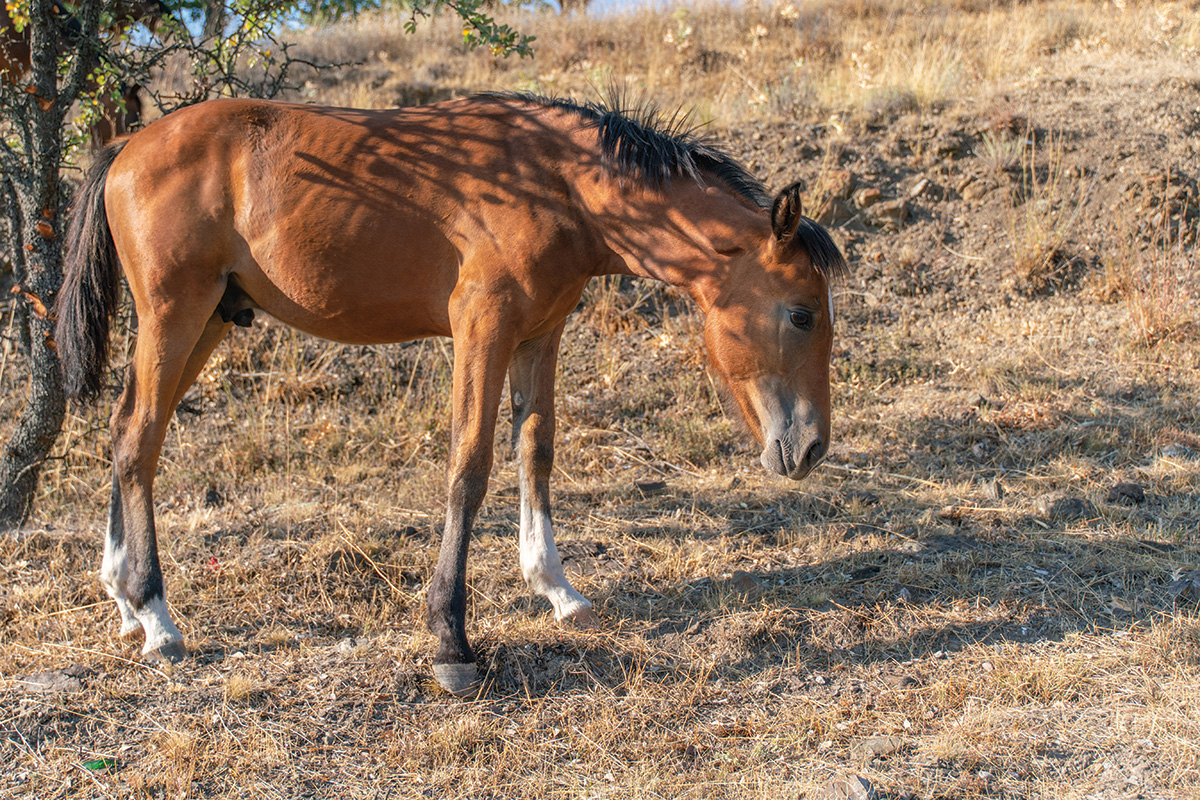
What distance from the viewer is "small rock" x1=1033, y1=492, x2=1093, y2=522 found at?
4630 millimetres

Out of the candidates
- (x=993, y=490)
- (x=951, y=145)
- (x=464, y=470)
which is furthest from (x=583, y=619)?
(x=951, y=145)

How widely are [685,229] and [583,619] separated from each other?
5.61 feet

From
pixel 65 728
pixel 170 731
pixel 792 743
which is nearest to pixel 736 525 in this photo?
pixel 792 743

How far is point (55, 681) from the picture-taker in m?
3.33

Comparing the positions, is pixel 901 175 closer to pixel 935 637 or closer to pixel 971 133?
pixel 971 133

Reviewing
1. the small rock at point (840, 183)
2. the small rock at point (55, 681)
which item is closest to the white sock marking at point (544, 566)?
the small rock at point (55, 681)

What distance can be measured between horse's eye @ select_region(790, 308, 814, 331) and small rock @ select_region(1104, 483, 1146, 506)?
103 inches

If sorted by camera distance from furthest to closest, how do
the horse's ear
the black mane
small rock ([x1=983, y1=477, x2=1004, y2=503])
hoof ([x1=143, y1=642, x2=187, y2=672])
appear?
small rock ([x1=983, y1=477, x2=1004, y2=503]) → hoof ([x1=143, y1=642, x2=187, y2=672]) → the black mane → the horse's ear

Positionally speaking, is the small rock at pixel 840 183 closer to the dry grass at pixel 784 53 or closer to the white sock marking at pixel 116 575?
the dry grass at pixel 784 53

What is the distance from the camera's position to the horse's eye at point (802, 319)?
128 inches

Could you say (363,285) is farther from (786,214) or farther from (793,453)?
(793,453)

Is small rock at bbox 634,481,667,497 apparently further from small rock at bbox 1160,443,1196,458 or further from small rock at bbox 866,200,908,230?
small rock at bbox 866,200,908,230

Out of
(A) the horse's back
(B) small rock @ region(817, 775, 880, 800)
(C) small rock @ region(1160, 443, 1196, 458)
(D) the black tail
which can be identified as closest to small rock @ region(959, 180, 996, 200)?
(C) small rock @ region(1160, 443, 1196, 458)

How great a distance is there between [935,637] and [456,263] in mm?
2534
